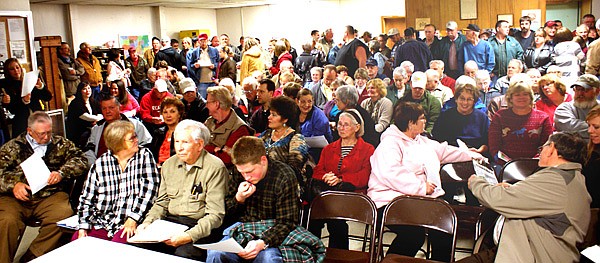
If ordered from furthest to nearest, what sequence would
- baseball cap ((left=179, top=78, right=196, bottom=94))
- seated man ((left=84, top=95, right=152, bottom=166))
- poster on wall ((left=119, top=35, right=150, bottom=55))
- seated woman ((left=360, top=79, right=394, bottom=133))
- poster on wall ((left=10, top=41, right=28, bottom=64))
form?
1. poster on wall ((left=119, top=35, right=150, bottom=55))
2. poster on wall ((left=10, top=41, right=28, bottom=64))
3. baseball cap ((left=179, top=78, right=196, bottom=94))
4. seated man ((left=84, top=95, right=152, bottom=166))
5. seated woman ((left=360, top=79, right=394, bottom=133))

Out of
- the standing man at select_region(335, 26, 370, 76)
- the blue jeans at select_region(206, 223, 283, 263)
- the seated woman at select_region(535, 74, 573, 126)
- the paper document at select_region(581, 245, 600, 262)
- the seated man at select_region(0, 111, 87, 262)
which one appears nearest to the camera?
the paper document at select_region(581, 245, 600, 262)

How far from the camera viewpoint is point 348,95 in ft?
14.5

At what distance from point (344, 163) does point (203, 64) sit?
2.62m

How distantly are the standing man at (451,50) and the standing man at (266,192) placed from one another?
1291 millimetres

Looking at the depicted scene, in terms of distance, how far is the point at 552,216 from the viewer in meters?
3.11

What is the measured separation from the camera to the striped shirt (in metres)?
4.02

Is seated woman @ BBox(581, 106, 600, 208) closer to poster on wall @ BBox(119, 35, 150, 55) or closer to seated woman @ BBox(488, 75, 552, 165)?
seated woman @ BBox(488, 75, 552, 165)

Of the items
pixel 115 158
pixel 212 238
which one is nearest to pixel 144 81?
A: pixel 115 158

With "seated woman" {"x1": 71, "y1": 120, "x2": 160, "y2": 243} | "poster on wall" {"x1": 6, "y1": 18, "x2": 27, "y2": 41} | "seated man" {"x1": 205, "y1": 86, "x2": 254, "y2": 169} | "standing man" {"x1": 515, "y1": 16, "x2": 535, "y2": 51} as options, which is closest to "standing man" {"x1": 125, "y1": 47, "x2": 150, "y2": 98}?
"poster on wall" {"x1": 6, "y1": 18, "x2": 27, "y2": 41}

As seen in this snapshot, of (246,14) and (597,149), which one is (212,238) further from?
(246,14)

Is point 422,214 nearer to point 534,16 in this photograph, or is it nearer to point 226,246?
point 226,246

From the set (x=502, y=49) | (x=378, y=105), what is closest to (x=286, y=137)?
(x=378, y=105)

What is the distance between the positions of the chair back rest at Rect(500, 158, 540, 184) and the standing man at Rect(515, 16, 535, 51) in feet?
2.33

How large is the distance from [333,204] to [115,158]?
5.05ft
